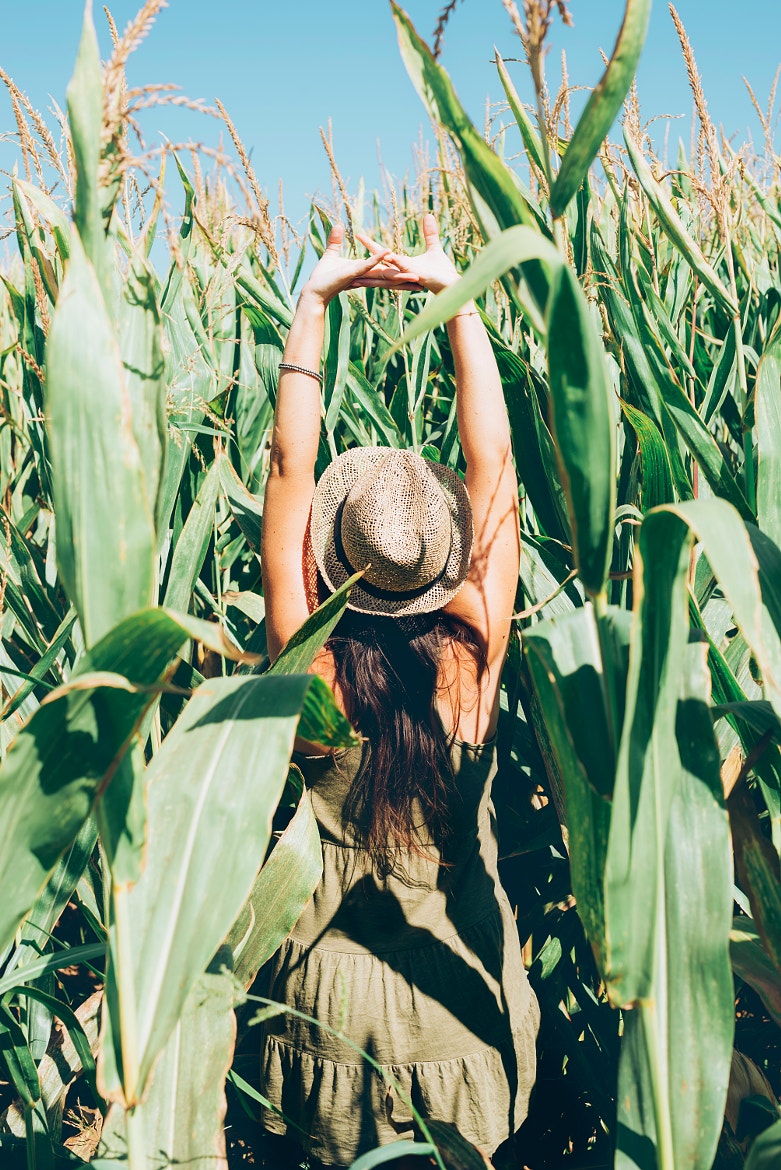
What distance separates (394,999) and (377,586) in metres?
0.63

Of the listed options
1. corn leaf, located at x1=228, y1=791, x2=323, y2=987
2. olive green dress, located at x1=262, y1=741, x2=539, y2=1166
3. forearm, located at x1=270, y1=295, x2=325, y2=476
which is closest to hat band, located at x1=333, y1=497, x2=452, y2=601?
forearm, located at x1=270, y1=295, x2=325, y2=476

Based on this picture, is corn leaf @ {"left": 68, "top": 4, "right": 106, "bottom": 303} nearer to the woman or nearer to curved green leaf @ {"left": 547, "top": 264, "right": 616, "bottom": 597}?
curved green leaf @ {"left": 547, "top": 264, "right": 616, "bottom": 597}

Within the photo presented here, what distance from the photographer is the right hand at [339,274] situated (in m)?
1.29

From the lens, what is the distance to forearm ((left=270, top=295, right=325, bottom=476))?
4.27ft

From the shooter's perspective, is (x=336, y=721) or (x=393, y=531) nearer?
(x=336, y=721)

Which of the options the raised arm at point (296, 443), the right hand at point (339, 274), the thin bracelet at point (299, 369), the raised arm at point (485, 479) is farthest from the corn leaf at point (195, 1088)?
the right hand at point (339, 274)

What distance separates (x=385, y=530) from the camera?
123 centimetres

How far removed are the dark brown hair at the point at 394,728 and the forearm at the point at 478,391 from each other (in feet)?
0.93

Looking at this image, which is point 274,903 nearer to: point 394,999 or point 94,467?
point 394,999

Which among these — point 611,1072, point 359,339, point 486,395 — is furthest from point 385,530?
point 359,339

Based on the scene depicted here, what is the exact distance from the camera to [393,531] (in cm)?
124

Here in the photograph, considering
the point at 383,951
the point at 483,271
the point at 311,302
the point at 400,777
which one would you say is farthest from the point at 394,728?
the point at 483,271

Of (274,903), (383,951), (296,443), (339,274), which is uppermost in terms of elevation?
(339,274)

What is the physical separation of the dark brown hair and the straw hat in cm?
5
